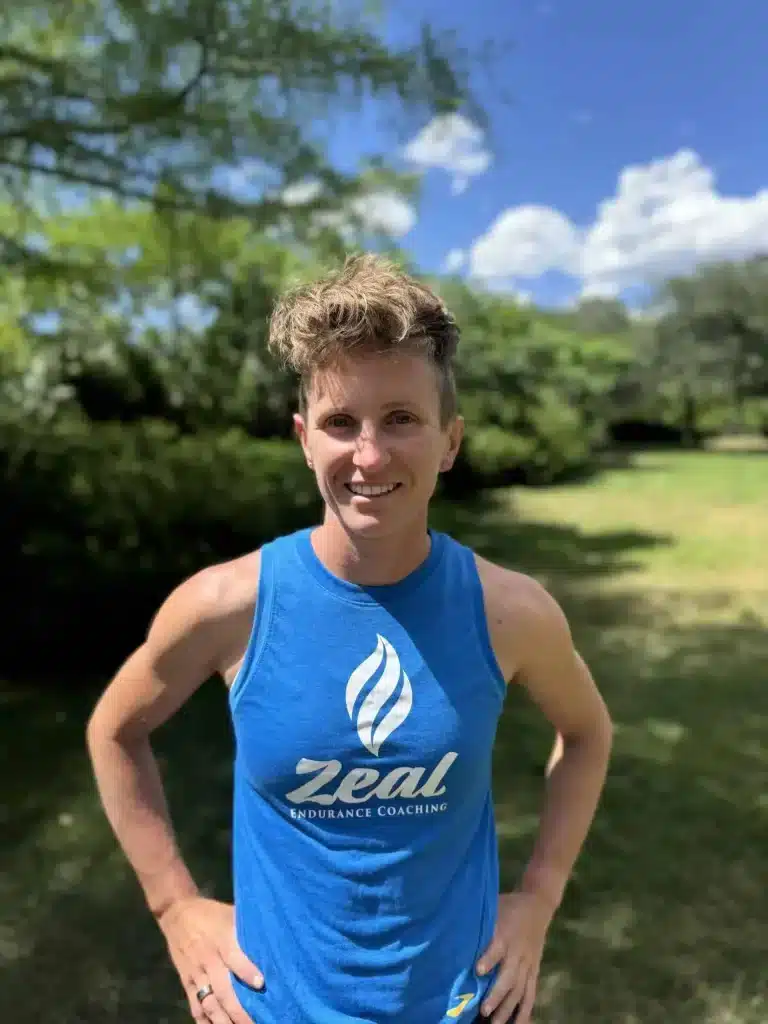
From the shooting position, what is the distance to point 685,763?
4.42 metres

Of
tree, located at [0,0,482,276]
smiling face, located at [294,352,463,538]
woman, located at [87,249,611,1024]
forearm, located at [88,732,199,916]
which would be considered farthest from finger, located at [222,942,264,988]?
tree, located at [0,0,482,276]

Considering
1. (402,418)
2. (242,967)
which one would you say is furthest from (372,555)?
(242,967)

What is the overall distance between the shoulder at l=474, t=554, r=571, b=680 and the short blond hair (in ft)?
0.90

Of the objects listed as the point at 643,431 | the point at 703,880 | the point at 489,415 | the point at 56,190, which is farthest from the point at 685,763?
the point at 643,431

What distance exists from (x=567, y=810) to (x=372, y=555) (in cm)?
61

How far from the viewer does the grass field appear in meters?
2.75

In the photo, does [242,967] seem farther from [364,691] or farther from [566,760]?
[566,760]

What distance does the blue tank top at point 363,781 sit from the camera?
1.16 m

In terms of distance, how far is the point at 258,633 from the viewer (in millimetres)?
1192

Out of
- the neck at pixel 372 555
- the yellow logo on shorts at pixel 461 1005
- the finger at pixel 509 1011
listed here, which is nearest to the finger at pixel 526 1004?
the finger at pixel 509 1011

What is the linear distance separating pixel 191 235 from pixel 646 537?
894 centimetres

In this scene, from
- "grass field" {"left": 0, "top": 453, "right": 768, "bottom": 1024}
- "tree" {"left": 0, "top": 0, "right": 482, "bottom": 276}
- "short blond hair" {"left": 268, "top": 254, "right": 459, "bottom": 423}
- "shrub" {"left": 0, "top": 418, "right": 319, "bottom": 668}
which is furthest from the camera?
"shrub" {"left": 0, "top": 418, "right": 319, "bottom": 668}

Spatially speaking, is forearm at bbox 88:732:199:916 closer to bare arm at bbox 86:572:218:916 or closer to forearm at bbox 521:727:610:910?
bare arm at bbox 86:572:218:916

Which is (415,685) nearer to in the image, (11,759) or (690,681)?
(11,759)
